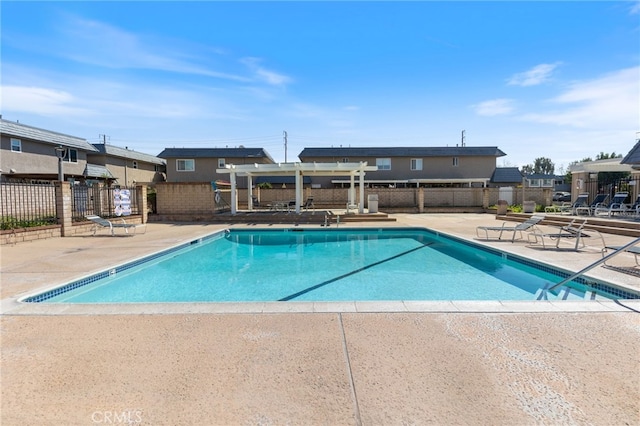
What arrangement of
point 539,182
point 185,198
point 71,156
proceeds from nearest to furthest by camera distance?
point 185,198
point 71,156
point 539,182

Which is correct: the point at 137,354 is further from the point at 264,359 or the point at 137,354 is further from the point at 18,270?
the point at 18,270

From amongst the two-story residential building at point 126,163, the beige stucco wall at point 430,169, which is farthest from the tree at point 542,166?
the two-story residential building at point 126,163

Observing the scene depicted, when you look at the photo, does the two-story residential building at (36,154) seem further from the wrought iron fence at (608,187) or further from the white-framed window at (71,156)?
the wrought iron fence at (608,187)

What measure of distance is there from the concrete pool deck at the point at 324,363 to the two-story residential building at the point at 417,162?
27.1 m

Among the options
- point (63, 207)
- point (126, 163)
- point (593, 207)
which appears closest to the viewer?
point (63, 207)

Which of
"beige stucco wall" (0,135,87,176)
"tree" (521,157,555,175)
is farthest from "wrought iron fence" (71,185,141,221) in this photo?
"tree" (521,157,555,175)

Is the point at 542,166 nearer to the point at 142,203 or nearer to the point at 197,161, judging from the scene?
the point at 197,161

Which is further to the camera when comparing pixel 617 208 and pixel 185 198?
pixel 185 198

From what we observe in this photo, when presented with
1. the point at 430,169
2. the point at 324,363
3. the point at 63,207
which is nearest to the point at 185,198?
the point at 63,207

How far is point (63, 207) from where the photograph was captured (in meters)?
12.6

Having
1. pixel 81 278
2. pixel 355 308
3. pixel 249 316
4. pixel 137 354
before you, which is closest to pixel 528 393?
pixel 355 308

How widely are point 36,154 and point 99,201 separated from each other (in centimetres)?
1235

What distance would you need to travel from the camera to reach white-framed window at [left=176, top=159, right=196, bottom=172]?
32.1m

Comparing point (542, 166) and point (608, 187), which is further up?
point (542, 166)
